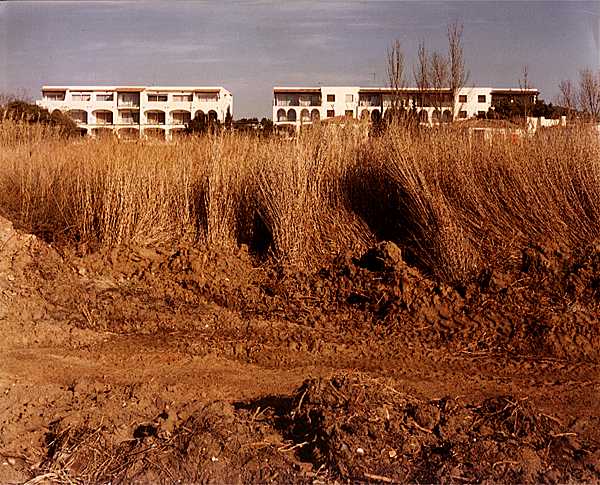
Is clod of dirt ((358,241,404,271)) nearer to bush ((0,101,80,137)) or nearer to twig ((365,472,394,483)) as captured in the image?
twig ((365,472,394,483))

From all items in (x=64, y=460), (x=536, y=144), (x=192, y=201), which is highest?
(x=536, y=144)

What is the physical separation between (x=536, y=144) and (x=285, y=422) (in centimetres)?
483

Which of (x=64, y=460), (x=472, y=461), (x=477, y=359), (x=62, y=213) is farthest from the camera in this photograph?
(x=62, y=213)

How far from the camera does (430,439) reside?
4.20 m

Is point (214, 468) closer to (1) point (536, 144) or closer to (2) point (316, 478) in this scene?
(2) point (316, 478)

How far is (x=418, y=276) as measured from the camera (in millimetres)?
7391

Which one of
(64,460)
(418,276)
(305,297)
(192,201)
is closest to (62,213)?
(192,201)

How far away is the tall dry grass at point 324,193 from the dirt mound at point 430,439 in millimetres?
3032

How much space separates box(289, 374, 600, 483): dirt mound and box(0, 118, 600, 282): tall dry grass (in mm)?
3032

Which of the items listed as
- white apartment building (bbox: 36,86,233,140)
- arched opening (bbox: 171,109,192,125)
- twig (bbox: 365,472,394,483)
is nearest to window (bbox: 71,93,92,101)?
white apartment building (bbox: 36,86,233,140)

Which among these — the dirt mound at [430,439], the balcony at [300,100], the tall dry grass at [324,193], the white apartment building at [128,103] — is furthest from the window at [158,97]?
the dirt mound at [430,439]

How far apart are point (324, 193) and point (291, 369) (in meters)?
3.33

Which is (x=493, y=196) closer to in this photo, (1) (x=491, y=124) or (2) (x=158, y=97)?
(1) (x=491, y=124)

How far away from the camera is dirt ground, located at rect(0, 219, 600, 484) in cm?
414
